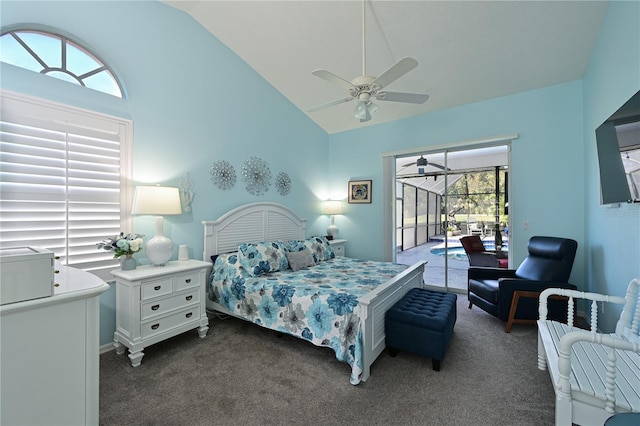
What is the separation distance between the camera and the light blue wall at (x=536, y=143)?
351 centimetres

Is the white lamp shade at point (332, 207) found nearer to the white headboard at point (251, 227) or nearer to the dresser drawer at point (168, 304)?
the white headboard at point (251, 227)

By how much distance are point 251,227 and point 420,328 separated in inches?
102

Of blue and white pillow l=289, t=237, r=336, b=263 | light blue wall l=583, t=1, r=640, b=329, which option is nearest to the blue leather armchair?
light blue wall l=583, t=1, r=640, b=329

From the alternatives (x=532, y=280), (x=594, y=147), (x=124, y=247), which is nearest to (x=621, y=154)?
(x=594, y=147)

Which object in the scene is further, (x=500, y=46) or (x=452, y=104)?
(x=452, y=104)

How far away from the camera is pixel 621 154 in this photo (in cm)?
213

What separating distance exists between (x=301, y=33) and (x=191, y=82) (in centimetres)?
148

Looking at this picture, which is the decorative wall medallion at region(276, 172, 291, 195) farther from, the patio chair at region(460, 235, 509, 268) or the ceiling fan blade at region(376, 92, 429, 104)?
the patio chair at region(460, 235, 509, 268)

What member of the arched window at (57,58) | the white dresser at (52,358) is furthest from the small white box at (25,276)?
the arched window at (57,58)

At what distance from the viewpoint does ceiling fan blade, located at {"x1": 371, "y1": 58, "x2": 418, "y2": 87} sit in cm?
202

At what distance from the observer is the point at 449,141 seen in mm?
4363

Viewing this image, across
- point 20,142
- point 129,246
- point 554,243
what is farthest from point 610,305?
point 20,142

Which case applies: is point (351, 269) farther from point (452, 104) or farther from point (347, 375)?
point (452, 104)

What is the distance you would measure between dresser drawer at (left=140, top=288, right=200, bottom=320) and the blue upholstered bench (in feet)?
6.36
